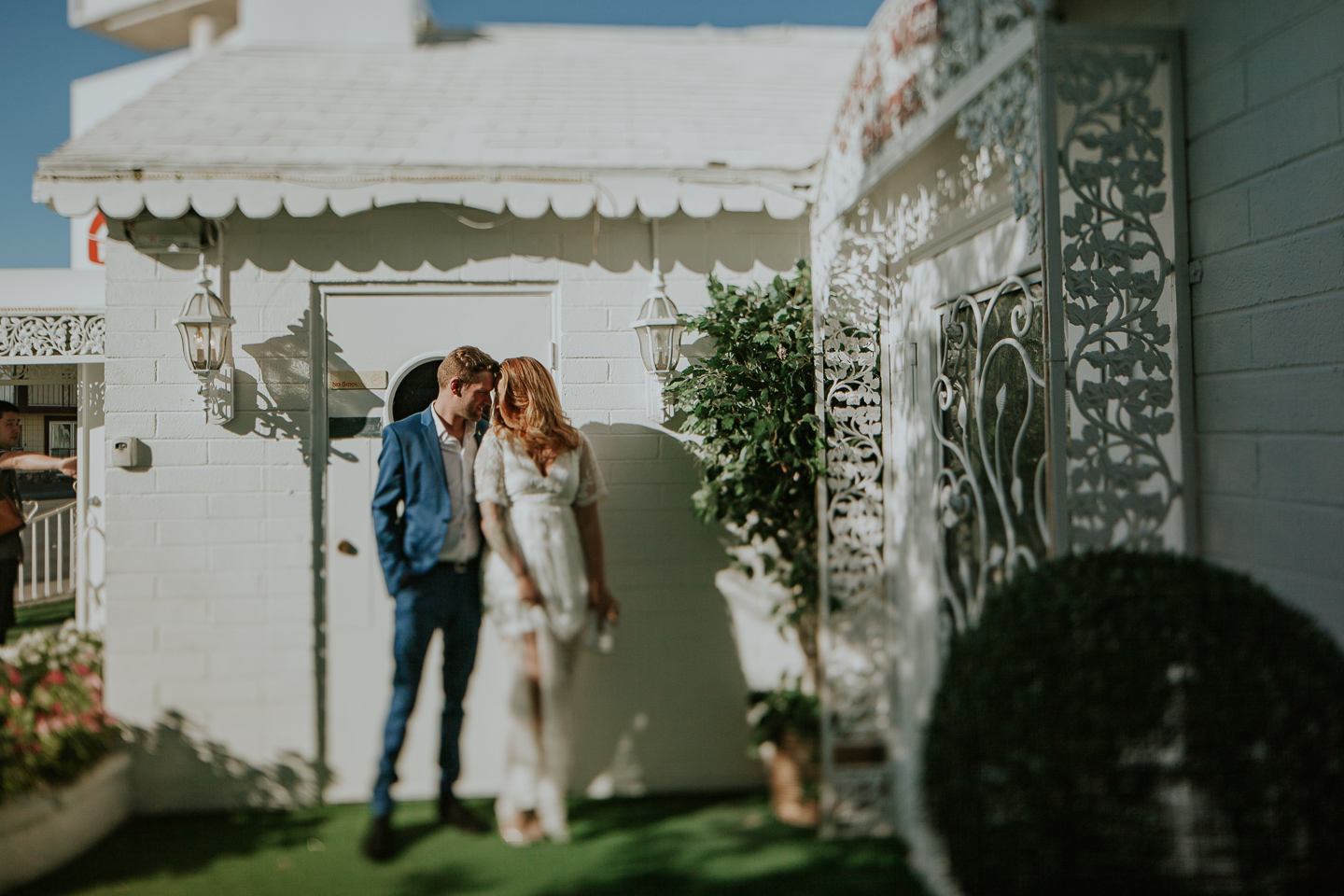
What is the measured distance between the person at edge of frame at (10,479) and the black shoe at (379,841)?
7.56ft

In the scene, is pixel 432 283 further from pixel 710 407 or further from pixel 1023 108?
pixel 1023 108

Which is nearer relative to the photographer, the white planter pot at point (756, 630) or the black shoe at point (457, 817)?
the black shoe at point (457, 817)

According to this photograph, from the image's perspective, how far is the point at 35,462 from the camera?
4.77m

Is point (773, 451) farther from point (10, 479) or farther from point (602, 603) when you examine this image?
point (10, 479)

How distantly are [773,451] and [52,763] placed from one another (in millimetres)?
3127

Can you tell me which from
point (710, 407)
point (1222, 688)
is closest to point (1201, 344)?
point (1222, 688)

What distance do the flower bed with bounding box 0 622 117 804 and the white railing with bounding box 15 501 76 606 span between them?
1.72ft

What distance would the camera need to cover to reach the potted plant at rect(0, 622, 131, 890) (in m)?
3.36

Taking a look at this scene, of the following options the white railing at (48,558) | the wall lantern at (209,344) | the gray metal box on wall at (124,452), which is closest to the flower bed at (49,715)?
the white railing at (48,558)

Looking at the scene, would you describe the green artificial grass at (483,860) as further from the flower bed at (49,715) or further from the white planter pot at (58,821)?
the flower bed at (49,715)

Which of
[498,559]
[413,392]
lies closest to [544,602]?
[498,559]

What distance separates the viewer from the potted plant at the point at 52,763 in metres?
3.36

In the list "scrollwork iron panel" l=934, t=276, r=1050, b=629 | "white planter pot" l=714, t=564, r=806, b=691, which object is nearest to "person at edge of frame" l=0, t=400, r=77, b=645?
"white planter pot" l=714, t=564, r=806, b=691

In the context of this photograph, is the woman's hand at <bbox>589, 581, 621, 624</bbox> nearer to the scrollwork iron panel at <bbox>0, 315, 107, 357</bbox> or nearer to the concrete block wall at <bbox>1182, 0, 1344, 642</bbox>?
the concrete block wall at <bbox>1182, 0, 1344, 642</bbox>
